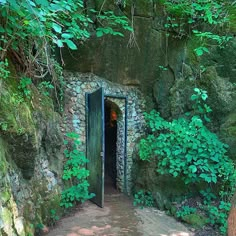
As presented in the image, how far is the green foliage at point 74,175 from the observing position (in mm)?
3799

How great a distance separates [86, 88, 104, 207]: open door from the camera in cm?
414

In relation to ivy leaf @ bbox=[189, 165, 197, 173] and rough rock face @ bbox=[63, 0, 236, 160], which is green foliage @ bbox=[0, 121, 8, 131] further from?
ivy leaf @ bbox=[189, 165, 197, 173]

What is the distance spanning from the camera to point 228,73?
4543 millimetres

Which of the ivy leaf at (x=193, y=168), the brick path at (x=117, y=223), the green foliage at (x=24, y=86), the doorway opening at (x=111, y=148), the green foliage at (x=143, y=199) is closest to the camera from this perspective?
the green foliage at (x=24, y=86)

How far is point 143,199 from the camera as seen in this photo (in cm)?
448

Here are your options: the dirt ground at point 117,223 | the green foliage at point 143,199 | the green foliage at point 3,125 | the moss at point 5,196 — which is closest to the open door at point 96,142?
the dirt ground at point 117,223

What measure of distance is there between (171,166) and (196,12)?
118 inches

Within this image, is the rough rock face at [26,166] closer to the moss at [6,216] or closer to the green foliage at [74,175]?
the moss at [6,216]

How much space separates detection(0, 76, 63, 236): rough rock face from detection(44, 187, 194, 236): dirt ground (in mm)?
343

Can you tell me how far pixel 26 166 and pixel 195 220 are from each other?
2.44 metres

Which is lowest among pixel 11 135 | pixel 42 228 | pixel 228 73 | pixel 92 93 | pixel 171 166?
pixel 42 228

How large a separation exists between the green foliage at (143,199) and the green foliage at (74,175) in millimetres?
893

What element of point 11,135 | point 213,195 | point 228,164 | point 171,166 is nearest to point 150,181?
point 171,166

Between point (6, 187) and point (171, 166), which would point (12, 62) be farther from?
point (171, 166)
